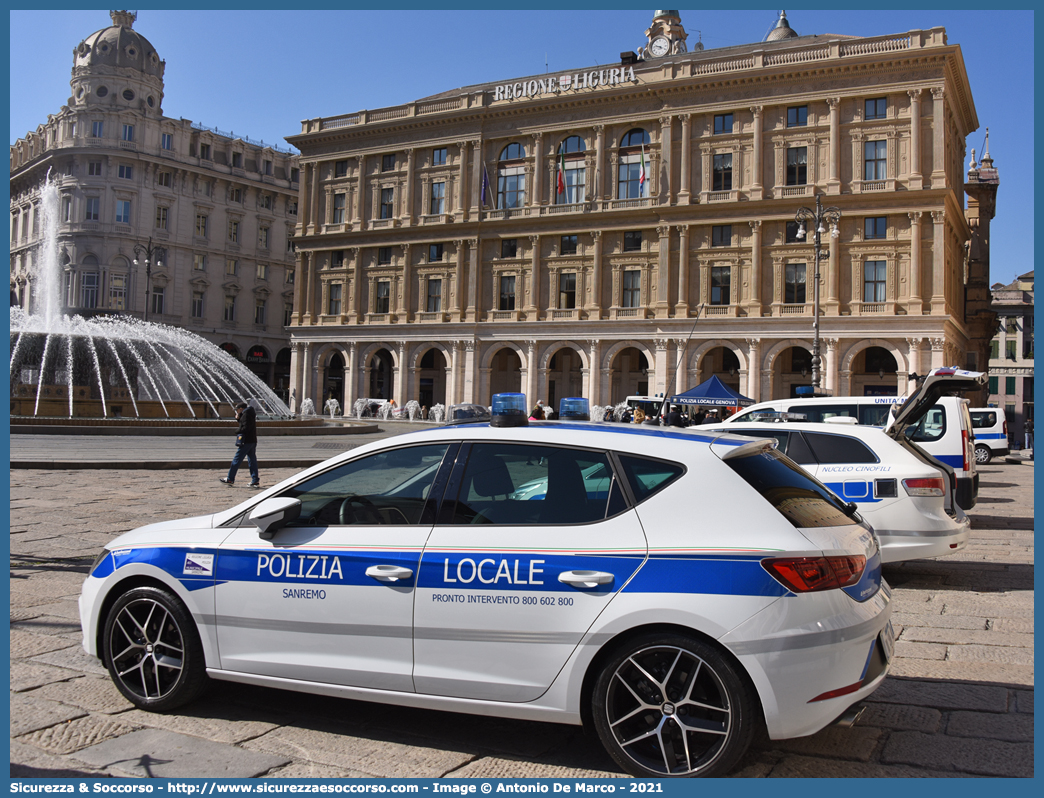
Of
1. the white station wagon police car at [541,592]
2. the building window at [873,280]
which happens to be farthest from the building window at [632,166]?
the white station wagon police car at [541,592]

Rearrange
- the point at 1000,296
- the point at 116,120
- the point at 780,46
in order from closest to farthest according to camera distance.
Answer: the point at 780,46, the point at 116,120, the point at 1000,296

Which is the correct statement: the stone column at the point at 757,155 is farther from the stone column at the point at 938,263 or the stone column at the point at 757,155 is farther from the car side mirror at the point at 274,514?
the car side mirror at the point at 274,514

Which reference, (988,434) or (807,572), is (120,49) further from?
(807,572)

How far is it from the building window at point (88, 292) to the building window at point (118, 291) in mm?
1106

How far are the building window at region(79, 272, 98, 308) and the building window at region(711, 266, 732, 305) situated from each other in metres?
46.2

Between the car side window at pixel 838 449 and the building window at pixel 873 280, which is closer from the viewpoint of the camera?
the car side window at pixel 838 449

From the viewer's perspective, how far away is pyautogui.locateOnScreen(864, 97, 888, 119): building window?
42125 millimetres

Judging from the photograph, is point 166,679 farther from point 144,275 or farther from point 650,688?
point 144,275

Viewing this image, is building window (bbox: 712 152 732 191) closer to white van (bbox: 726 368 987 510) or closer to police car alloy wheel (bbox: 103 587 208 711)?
white van (bbox: 726 368 987 510)

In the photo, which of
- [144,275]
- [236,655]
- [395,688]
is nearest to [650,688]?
[395,688]

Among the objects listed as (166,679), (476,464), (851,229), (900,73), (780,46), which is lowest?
(166,679)

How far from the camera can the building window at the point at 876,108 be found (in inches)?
1658

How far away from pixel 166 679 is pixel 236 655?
18.2 inches

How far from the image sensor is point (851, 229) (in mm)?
42750
